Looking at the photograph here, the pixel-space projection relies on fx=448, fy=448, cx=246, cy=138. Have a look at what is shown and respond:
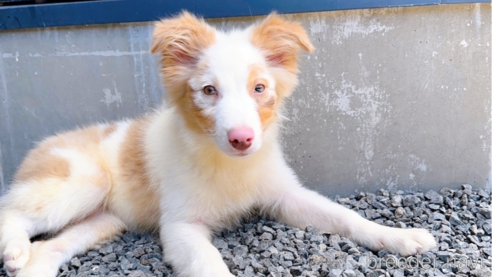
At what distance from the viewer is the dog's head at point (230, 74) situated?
8.48 ft

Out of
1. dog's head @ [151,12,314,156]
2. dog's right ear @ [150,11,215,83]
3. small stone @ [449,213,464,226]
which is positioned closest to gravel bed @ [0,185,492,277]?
small stone @ [449,213,464,226]

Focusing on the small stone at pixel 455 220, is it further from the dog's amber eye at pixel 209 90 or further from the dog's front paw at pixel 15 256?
the dog's front paw at pixel 15 256

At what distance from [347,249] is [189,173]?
3.87 feet

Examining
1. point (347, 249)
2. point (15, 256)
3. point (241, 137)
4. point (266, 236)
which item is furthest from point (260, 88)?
point (15, 256)

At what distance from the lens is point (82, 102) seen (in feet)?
13.6

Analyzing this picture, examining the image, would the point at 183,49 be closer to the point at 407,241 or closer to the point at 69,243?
the point at 69,243

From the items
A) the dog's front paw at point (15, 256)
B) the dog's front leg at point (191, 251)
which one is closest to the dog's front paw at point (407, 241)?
the dog's front leg at point (191, 251)

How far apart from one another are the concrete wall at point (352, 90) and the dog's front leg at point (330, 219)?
69 centimetres

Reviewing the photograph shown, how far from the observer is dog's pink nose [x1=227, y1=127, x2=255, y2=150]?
8.09ft

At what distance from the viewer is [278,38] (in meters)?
2.96

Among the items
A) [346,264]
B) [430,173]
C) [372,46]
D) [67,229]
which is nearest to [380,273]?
[346,264]

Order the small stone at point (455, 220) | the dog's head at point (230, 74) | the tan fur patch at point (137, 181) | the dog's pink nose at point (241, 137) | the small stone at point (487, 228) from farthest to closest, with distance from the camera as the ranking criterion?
the tan fur patch at point (137, 181) < the small stone at point (455, 220) < the small stone at point (487, 228) < the dog's head at point (230, 74) < the dog's pink nose at point (241, 137)

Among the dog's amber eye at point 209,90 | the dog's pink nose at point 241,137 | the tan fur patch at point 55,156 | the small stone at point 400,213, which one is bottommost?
the small stone at point 400,213

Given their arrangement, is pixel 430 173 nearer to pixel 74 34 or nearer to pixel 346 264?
pixel 346 264
